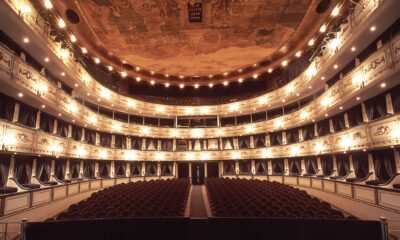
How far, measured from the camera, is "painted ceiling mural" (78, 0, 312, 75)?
39.0ft

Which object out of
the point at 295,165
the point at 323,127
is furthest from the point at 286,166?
the point at 323,127

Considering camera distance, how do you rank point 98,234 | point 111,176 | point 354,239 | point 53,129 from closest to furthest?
point 354,239 → point 98,234 → point 53,129 → point 111,176

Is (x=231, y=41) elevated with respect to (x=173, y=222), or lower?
elevated

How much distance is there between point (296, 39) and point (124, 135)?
15532mm

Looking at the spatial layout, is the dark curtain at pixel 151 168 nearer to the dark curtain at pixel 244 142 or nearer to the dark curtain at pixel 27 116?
the dark curtain at pixel 244 142

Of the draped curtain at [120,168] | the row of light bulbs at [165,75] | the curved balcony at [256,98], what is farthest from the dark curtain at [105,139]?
the row of light bulbs at [165,75]

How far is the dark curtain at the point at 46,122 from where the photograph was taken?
40.1ft

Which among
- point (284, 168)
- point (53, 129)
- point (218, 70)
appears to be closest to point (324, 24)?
point (218, 70)

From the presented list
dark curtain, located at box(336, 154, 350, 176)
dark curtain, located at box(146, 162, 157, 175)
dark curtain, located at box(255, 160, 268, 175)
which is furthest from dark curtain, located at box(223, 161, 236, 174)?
dark curtain, located at box(336, 154, 350, 176)

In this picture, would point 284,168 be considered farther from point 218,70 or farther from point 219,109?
point 218,70

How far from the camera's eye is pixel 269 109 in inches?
851

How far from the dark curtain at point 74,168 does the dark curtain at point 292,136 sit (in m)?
15.3

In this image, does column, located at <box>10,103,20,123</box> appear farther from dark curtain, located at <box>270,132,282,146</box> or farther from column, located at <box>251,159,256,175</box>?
column, located at <box>251,159,256,175</box>

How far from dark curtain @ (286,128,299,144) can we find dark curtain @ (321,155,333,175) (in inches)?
143
